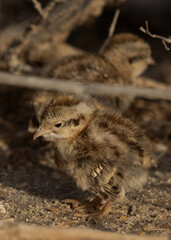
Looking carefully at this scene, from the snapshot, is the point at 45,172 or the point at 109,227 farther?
the point at 45,172

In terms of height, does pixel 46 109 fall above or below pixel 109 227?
above

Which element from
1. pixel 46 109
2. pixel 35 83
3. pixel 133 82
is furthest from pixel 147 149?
pixel 133 82

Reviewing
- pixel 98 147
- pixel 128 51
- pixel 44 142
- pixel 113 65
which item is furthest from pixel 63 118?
pixel 128 51

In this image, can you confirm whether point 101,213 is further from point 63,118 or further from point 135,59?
point 135,59

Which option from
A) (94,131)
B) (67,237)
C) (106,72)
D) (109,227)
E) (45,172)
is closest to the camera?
(67,237)

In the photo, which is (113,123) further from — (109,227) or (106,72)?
(106,72)

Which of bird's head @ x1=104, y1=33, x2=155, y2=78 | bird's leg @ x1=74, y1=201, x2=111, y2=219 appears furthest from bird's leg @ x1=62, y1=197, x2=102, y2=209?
bird's head @ x1=104, y1=33, x2=155, y2=78
